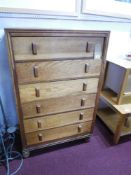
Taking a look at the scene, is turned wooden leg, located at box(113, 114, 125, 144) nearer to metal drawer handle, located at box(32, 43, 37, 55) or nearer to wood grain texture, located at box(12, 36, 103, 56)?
wood grain texture, located at box(12, 36, 103, 56)

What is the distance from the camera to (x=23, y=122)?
4.07 ft

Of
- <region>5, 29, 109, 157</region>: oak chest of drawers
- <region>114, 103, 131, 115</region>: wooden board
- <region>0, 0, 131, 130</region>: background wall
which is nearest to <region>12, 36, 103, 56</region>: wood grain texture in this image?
<region>5, 29, 109, 157</region>: oak chest of drawers

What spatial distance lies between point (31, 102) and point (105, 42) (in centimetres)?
73

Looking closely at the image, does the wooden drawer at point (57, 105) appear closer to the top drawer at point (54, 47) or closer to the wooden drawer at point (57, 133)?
the wooden drawer at point (57, 133)

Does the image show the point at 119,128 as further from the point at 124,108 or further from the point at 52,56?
the point at 52,56

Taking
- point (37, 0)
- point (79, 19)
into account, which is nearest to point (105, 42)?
point (79, 19)

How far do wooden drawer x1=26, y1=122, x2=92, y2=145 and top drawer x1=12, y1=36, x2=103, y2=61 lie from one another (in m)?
0.68

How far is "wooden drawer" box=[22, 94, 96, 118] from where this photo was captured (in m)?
1.21

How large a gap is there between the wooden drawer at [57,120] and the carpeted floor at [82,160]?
0.34 metres

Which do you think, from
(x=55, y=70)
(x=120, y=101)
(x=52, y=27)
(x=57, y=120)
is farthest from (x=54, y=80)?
(x=120, y=101)

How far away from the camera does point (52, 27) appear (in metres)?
1.37

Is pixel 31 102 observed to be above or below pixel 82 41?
below

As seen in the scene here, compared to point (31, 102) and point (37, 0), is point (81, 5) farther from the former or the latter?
point (31, 102)

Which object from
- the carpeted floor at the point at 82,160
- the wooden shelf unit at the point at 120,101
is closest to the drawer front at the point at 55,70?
the wooden shelf unit at the point at 120,101
